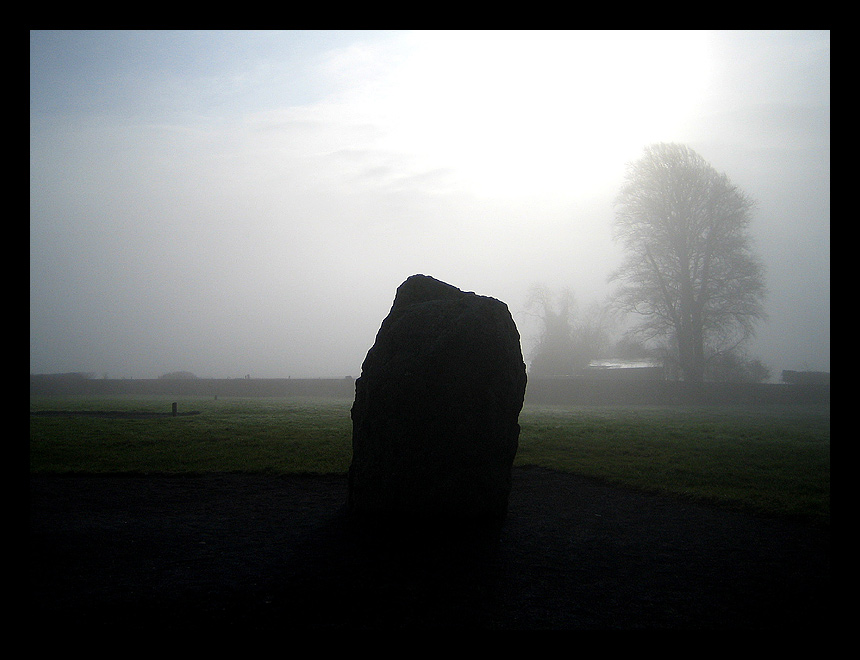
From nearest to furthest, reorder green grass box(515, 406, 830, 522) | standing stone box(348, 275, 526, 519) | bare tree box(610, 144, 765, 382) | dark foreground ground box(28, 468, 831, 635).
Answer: dark foreground ground box(28, 468, 831, 635) < standing stone box(348, 275, 526, 519) < green grass box(515, 406, 830, 522) < bare tree box(610, 144, 765, 382)

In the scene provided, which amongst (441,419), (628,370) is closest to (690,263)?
(628,370)

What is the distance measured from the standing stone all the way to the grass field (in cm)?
392

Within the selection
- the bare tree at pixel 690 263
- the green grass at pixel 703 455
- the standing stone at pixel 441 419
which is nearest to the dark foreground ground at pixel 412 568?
the standing stone at pixel 441 419

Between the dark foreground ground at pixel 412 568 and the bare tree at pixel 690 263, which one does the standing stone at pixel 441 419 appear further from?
the bare tree at pixel 690 263

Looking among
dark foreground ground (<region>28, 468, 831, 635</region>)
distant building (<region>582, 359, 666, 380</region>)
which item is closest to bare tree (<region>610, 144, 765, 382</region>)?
distant building (<region>582, 359, 666, 380</region>)

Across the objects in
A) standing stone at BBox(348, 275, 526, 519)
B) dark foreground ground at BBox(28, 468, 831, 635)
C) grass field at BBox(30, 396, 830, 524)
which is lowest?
grass field at BBox(30, 396, 830, 524)

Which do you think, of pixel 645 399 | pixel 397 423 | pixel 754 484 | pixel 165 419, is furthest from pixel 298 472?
pixel 645 399

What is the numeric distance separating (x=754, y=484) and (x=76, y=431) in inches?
704

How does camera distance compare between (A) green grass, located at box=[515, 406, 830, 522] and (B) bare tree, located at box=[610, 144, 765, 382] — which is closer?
(A) green grass, located at box=[515, 406, 830, 522]

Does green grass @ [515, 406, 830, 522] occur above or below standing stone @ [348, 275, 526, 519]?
below

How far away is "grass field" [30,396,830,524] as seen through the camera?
30.7ft

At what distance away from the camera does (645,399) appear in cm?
2923

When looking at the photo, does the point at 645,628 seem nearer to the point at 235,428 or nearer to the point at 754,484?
the point at 754,484

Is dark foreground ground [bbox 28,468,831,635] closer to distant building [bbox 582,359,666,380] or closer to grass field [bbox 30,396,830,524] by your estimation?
grass field [bbox 30,396,830,524]
